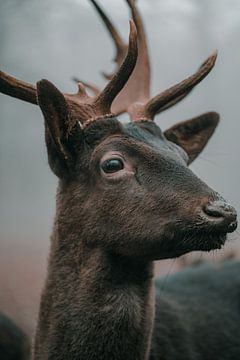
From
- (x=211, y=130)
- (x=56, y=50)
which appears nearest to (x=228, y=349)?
(x=211, y=130)

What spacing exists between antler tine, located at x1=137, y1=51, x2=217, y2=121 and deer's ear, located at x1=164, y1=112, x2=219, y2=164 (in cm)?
36

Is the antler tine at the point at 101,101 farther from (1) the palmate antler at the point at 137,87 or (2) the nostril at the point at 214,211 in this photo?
(2) the nostril at the point at 214,211

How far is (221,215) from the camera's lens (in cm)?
463

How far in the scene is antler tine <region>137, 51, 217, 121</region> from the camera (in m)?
5.76

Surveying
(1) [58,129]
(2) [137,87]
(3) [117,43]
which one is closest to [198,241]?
(1) [58,129]

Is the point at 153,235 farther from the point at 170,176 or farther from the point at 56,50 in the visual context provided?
the point at 56,50

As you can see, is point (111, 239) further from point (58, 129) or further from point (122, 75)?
point (122, 75)

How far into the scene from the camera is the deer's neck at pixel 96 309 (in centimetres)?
509

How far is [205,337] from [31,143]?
26.8ft

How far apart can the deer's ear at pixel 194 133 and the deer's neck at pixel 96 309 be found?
1.41 m

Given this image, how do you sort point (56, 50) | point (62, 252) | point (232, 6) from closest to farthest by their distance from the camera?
point (62, 252) < point (232, 6) < point (56, 50)

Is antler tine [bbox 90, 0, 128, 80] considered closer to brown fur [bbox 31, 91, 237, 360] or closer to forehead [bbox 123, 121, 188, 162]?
forehead [bbox 123, 121, 188, 162]

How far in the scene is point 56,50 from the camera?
1579 centimetres

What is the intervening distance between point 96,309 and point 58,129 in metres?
1.25
